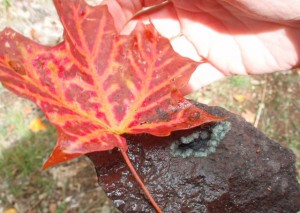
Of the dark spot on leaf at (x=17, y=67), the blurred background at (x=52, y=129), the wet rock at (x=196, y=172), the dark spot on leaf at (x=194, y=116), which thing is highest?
the dark spot on leaf at (x=17, y=67)

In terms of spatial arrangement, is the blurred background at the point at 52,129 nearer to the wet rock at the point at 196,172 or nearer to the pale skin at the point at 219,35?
the pale skin at the point at 219,35

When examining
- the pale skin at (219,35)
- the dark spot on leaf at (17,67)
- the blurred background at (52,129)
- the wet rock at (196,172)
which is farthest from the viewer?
the blurred background at (52,129)

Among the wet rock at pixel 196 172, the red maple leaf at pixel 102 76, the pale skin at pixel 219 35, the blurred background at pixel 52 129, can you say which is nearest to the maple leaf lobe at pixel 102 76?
the red maple leaf at pixel 102 76

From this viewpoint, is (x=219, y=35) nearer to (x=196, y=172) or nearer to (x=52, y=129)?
(x=196, y=172)

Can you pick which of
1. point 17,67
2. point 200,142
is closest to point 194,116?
point 200,142

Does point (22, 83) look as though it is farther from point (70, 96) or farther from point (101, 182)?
point (101, 182)

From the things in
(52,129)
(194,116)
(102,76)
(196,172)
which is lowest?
(52,129)

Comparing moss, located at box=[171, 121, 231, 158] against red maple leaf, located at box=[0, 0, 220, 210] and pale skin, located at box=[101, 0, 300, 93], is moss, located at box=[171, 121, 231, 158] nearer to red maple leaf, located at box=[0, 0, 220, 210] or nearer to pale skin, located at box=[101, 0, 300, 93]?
red maple leaf, located at box=[0, 0, 220, 210]

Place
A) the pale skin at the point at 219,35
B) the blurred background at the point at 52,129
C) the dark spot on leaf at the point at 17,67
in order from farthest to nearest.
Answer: the blurred background at the point at 52,129, the pale skin at the point at 219,35, the dark spot on leaf at the point at 17,67
